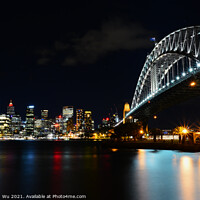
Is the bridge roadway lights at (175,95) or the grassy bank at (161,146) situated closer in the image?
the grassy bank at (161,146)

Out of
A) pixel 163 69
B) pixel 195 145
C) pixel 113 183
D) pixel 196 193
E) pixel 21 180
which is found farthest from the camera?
pixel 163 69

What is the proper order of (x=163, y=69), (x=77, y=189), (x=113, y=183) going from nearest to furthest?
(x=77, y=189) < (x=113, y=183) < (x=163, y=69)

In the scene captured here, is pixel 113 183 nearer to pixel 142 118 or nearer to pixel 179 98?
pixel 179 98

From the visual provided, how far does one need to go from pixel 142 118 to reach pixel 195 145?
55.1 meters

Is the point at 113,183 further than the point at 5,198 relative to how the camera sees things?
Yes

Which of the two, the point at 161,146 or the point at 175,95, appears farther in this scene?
the point at 175,95

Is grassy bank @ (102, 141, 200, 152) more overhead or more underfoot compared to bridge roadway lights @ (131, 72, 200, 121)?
more underfoot

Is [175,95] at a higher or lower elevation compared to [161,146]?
higher

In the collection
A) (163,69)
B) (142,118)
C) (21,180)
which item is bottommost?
(21,180)

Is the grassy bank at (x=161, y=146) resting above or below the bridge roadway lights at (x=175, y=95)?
below

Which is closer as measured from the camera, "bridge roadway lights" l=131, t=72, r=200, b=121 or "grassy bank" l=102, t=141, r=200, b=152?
"grassy bank" l=102, t=141, r=200, b=152

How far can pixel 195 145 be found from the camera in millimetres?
44312

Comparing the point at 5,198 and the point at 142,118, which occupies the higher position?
the point at 142,118

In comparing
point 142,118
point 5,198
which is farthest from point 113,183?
point 142,118
